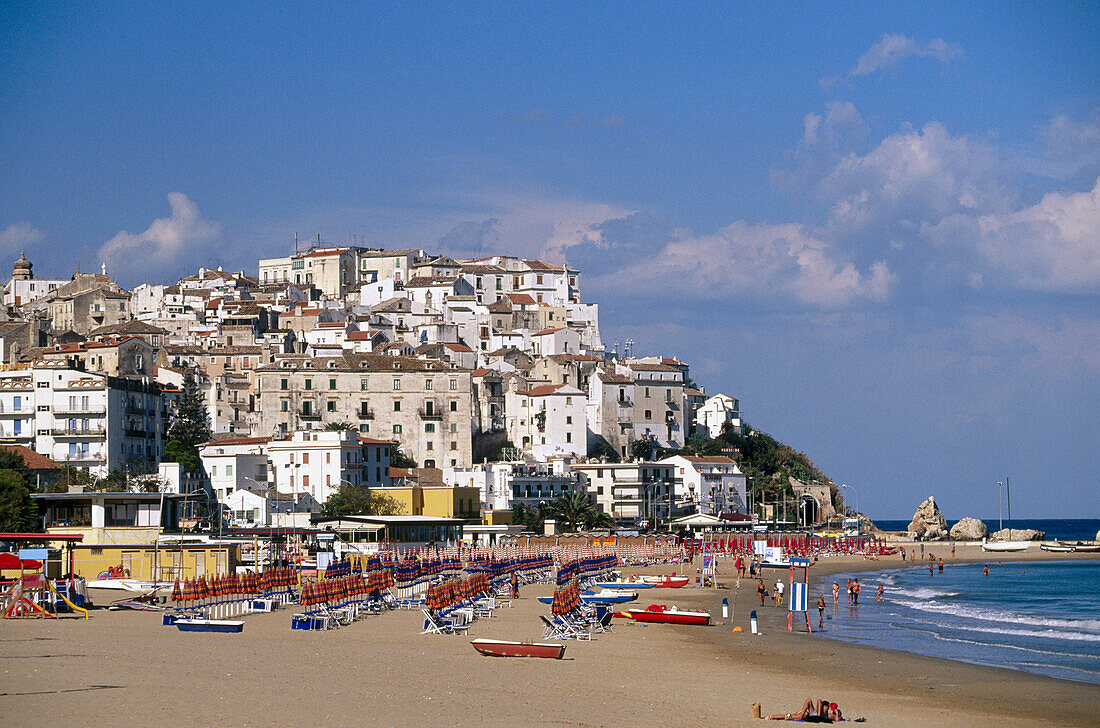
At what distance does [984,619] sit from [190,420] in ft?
208

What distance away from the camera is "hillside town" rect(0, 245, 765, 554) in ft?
263

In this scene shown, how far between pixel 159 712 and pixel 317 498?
2467 inches

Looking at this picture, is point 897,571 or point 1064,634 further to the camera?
point 897,571

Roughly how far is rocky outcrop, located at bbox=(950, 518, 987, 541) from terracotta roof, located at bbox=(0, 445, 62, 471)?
93237 millimetres

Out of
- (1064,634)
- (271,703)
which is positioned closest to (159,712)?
(271,703)

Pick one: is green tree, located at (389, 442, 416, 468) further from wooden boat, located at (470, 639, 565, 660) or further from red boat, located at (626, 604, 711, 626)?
wooden boat, located at (470, 639, 565, 660)

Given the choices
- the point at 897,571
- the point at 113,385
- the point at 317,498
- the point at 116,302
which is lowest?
the point at 897,571

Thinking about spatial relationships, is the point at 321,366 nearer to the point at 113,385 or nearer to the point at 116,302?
the point at 113,385

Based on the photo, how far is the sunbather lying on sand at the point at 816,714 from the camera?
21.3 meters

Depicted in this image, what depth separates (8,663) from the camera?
23578 millimetres

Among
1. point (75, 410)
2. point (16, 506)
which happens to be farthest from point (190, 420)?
point (16, 506)

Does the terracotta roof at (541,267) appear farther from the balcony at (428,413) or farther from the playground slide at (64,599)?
the playground slide at (64,599)

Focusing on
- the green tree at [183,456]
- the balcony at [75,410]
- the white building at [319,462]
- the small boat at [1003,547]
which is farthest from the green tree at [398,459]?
the small boat at [1003,547]

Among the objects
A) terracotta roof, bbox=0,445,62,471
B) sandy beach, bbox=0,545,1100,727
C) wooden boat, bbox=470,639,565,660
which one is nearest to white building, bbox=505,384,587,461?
terracotta roof, bbox=0,445,62,471
